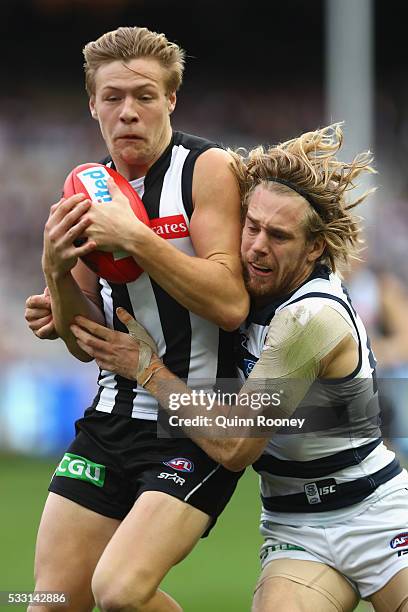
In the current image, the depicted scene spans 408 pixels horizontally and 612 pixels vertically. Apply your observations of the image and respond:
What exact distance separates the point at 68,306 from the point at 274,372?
0.82 metres

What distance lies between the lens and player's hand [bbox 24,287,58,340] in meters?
4.35

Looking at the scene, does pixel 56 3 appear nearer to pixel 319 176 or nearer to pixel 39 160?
pixel 39 160

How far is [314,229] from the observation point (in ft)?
13.6

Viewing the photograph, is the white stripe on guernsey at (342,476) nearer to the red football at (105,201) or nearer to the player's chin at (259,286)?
the player's chin at (259,286)

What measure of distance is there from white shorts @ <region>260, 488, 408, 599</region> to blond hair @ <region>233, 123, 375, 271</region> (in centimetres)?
94

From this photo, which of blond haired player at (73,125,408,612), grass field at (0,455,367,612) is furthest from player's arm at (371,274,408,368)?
blond haired player at (73,125,408,612)

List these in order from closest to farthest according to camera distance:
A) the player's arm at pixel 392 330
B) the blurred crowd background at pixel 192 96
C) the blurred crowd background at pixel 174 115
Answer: the player's arm at pixel 392 330 < the blurred crowd background at pixel 174 115 < the blurred crowd background at pixel 192 96

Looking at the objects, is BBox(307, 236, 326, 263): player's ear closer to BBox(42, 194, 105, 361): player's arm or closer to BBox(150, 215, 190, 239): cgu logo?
BBox(150, 215, 190, 239): cgu logo

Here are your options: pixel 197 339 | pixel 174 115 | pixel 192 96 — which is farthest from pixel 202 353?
pixel 192 96

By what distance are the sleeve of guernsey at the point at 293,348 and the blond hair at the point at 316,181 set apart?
1.08 ft

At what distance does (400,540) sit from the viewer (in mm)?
4086

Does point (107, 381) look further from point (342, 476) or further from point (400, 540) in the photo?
point (400, 540)

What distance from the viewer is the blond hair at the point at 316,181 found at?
4.13m

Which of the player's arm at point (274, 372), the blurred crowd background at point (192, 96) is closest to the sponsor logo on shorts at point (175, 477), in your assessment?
the player's arm at point (274, 372)
